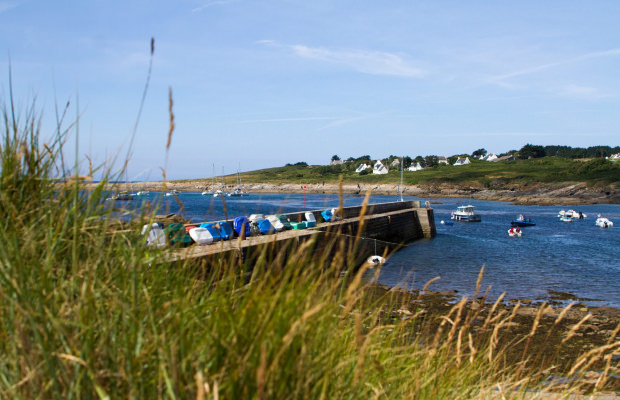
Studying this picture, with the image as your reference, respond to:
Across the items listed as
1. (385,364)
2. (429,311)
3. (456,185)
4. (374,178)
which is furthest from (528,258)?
(374,178)

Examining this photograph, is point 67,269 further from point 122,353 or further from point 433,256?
point 433,256

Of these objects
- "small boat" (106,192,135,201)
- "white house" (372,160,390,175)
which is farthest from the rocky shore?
"small boat" (106,192,135,201)

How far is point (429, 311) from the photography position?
41.8ft

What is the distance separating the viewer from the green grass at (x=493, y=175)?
8806 centimetres

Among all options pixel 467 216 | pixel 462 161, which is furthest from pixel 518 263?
pixel 462 161

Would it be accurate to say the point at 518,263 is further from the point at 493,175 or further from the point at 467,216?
the point at 493,175

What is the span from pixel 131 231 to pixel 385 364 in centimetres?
167

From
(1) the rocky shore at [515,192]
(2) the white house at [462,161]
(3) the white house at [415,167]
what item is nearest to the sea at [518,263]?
(1) the rocky shore at [515,192]

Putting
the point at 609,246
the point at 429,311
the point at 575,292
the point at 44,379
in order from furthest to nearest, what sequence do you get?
the point at 609,246 → the point at 575,292 → the point at 429,311 → the point at 44,379

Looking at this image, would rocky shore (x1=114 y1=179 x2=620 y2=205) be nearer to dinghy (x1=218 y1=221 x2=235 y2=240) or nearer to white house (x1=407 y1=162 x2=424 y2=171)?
white house (x1=407 y1=162 x2=424 y2=171)

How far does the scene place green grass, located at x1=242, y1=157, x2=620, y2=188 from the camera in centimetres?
8806

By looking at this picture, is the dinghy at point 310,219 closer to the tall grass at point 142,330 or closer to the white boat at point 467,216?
the tall grass at point 142,330

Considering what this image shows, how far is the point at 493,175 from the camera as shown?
340 feet

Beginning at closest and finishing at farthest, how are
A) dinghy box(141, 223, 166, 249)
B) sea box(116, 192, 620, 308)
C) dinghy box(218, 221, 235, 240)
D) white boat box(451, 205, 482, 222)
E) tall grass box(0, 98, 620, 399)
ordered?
tall grass box(0, 98, 620, 399) < dinghy box(218, 221, 235, 240) < dinghy box(141, 223, 166, 249) < sea box(116, 192, 620, 308) < white boat box(451, 205, 482, 222)
